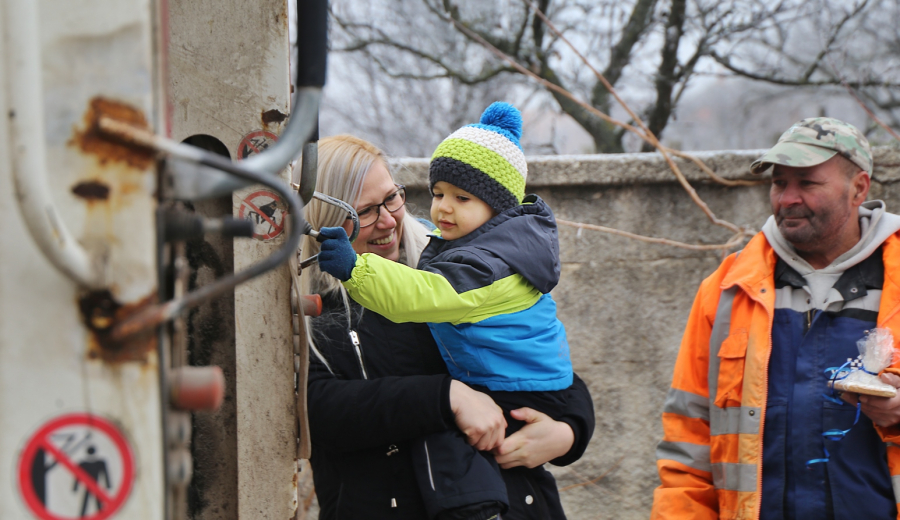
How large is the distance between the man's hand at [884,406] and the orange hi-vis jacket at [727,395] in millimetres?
58

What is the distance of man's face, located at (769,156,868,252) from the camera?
227 cm

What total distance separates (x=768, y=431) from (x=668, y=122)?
515 cm

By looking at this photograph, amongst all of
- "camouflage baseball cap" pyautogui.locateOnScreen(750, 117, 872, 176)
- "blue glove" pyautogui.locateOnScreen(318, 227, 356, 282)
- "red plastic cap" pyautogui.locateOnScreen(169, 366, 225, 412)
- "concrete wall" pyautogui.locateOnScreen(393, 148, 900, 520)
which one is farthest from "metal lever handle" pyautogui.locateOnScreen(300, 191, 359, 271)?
"concrete wall" pyautogui.locateOnScreen(393, 148, 900, 520)

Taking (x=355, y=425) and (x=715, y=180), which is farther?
(x=715, y=180)

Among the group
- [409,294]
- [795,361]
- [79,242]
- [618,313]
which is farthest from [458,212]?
[618,313]

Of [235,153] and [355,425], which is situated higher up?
[235,153]

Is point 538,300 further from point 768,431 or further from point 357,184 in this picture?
point 768,431

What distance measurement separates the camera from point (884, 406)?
1944 millimetres

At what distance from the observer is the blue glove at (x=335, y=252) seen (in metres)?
1.59

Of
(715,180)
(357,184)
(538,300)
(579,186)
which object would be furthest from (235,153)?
(715,180)

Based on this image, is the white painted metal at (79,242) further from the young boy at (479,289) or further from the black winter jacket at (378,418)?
the black winter jacket at (378,418)

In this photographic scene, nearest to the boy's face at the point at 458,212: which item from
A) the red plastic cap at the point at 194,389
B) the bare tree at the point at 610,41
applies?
the red plastic cap at the point at 194,389

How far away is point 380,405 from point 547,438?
457mm

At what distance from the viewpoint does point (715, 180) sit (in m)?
3.31
